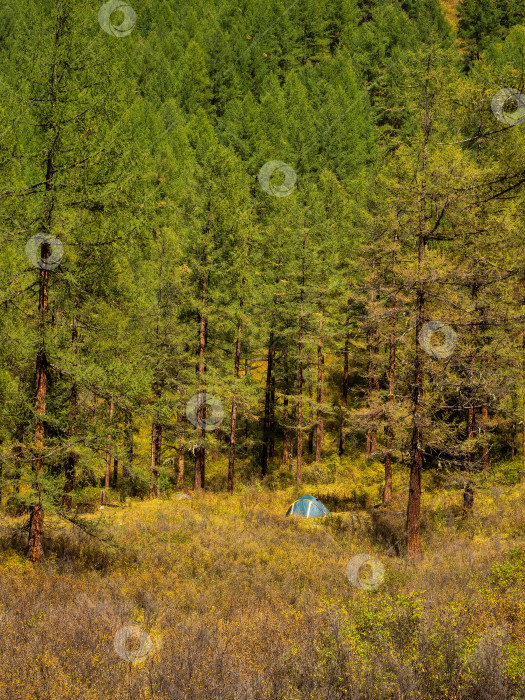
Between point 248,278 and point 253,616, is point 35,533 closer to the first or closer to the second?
point 253,616

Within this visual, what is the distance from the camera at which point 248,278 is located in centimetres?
2462

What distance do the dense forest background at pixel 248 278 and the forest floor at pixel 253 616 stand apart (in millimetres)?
1713

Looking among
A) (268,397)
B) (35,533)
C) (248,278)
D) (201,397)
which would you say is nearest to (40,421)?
(35,533)

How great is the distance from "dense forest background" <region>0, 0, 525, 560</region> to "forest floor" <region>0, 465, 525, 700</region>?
67.4 inches

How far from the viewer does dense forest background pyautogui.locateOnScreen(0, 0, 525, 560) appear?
383 inches

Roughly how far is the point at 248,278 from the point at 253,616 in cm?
1865

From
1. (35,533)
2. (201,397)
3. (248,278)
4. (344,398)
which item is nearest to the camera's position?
(35,533)

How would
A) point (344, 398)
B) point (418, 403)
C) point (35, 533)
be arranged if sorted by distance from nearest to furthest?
point (35, 533), point (418, 403), point (344, 398)

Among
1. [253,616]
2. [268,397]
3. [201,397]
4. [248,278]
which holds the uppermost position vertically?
[248,278]

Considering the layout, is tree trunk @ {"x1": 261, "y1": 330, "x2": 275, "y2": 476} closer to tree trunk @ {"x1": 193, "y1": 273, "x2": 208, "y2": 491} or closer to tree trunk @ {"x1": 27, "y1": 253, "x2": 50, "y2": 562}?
tree trunk @ {"x1": 193, "y1": 273, "x2": 208, "y2": 491}

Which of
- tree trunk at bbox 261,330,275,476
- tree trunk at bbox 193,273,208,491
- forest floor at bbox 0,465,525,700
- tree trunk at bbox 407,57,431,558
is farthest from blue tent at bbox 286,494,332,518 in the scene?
tree trunk at bbox 261,330,275,476

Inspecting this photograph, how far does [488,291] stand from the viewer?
60.9 feet

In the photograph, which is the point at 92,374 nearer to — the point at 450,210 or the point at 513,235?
the point at 450,210

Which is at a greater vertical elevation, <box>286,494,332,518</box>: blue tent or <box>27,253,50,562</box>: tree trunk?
<box>27,253,50,562</box>: tree trunk
